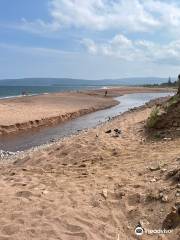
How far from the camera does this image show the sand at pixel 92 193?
6305 millimetres

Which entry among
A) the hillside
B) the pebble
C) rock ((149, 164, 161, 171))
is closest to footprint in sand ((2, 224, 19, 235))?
rock ((149, 164, 161, 171))

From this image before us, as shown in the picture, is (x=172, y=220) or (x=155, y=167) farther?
(x=155, y=167)

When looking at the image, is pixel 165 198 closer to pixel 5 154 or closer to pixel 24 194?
pixel 24 194

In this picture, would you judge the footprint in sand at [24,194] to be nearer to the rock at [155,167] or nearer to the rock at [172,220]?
the rock at [155,167]

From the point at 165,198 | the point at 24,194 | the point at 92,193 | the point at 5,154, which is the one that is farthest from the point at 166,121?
the point at 5,154

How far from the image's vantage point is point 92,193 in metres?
7.68

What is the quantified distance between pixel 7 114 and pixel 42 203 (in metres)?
21.6

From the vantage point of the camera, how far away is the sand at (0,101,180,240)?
6.30m

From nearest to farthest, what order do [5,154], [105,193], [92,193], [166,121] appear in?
1. [105,193]
2. [92,193]
3. [166,121]
4. [5,154]

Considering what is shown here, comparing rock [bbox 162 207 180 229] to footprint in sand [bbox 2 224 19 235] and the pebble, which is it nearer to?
footprint in sand [bbox 2 224 19 235]

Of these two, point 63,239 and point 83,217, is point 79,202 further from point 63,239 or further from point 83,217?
point 63,239

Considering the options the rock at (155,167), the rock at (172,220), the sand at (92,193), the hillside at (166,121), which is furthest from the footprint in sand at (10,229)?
the hillside at (166,121)

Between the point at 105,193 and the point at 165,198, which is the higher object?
the point at 165,198

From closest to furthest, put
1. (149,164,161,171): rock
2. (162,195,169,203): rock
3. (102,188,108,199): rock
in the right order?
(162,195,169,203): rock < (102,188,108,199): rock < (149,164,161,171): rock
